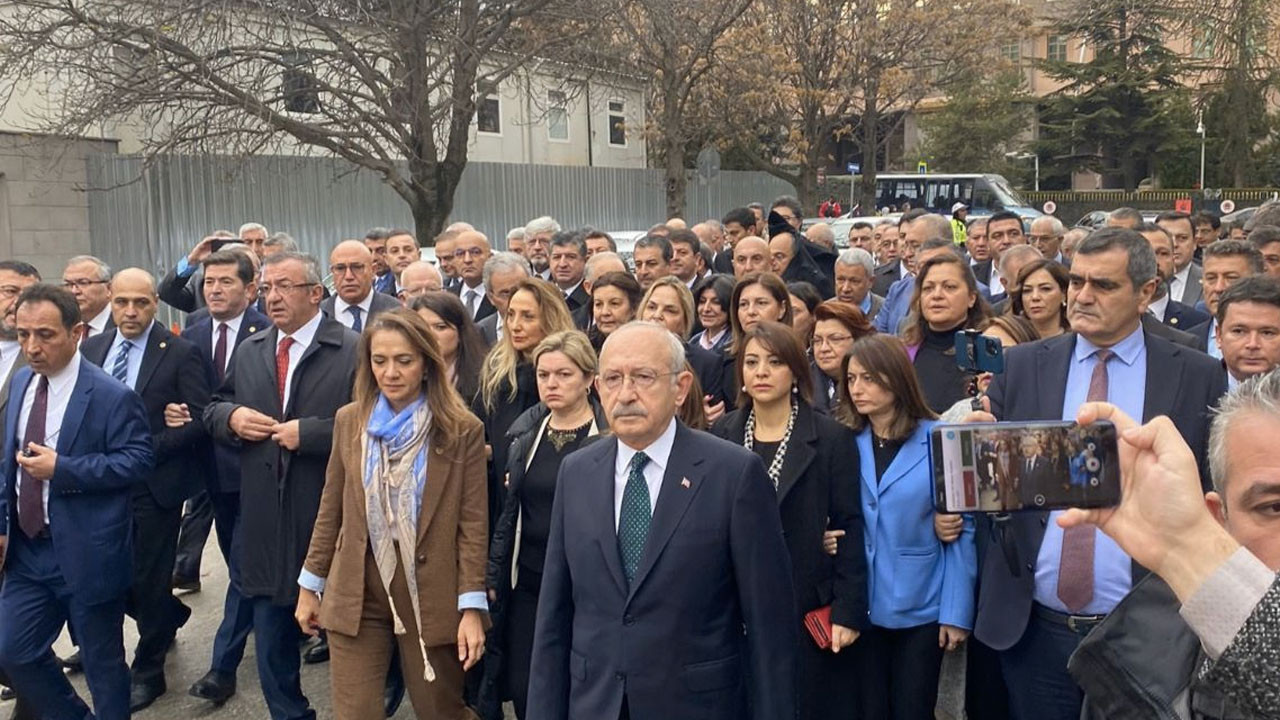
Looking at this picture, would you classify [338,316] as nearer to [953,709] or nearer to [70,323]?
[70,323]

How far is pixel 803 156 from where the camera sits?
2981cm

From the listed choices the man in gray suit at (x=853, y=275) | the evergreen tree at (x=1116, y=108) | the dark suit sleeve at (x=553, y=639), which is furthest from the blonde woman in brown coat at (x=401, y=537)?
the evergreen tree at (x=1116, y=108)

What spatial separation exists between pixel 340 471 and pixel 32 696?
194 centimetres

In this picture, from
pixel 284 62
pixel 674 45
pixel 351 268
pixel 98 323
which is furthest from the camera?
pixel 674 45

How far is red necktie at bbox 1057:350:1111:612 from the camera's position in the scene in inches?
139

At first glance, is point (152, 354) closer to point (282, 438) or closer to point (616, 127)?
point (282, 438)

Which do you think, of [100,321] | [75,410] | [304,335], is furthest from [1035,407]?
[100,321]

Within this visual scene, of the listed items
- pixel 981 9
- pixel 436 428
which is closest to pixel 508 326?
pixel 436 428

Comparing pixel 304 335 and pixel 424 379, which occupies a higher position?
pixel 304 335

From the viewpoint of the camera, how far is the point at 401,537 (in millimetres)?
4516

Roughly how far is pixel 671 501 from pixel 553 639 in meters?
0.58

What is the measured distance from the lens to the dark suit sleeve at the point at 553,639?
3.44 meters

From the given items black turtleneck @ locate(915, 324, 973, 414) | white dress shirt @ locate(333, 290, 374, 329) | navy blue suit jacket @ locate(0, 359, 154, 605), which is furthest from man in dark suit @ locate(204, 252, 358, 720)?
black turtleneck @ locate(915, 324, 973, 414)

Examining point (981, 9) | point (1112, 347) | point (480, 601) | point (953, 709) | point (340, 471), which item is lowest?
point (953, 709)
